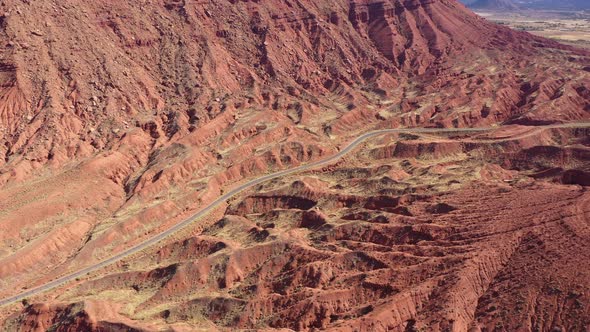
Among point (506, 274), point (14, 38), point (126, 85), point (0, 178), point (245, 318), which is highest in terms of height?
point (14, 38)

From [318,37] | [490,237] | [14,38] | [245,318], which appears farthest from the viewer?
[318,37]

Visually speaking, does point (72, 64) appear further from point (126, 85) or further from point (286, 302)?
point (286, 302)

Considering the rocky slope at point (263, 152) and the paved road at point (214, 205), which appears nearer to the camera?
the rocky slope at point (263, 152)

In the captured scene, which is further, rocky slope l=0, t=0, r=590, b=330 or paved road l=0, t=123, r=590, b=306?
paved road l=0, t=123, r=590, b=306

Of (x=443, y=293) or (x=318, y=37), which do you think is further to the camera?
(x=318, y=37)

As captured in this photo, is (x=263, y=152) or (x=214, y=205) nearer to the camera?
(x=214, y=205)

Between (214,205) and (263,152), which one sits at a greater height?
(263,152)

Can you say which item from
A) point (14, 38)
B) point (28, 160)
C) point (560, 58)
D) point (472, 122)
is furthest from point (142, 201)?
point (560, 58)

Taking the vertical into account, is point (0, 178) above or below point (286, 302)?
above
